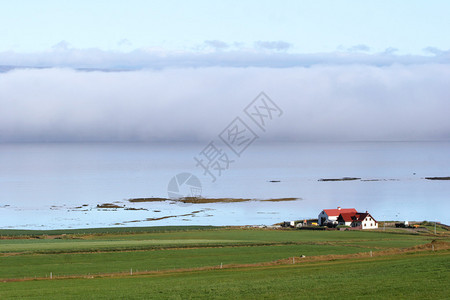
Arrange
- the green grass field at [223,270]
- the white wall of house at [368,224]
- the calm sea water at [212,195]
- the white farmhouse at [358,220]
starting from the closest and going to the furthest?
the green grass field at [223,270] → the white wall of house at [368,224] → the white farmhouse at [358,220] → the calm sea water at [212,195]

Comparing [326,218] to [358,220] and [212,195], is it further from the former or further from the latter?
[212,195]

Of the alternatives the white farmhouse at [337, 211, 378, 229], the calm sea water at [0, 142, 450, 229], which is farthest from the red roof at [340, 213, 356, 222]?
the calm sea water at [0, 142, 450, 229]

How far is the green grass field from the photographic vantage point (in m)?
30.2

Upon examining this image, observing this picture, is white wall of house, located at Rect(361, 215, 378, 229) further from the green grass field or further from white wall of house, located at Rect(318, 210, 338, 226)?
the green grass field

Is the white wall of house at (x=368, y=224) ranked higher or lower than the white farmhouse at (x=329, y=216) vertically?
lower

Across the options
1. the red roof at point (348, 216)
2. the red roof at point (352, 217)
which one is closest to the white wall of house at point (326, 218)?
the red roof at point (352, 217)

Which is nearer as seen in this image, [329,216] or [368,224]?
[368,224]

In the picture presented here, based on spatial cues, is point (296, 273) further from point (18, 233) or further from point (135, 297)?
point (18, 233)

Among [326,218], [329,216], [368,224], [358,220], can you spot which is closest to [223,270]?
[368,224]

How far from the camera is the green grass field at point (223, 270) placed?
30.2 meters

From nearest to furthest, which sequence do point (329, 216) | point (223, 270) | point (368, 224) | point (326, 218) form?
point (223, 270)
point (368, 224)
point (329, 216)
point (326, 218)

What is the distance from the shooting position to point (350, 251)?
52.0m

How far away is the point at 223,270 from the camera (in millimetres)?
40688

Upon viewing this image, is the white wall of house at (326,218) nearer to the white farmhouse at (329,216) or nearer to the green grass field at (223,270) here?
the white farmhouse at (329,216)
